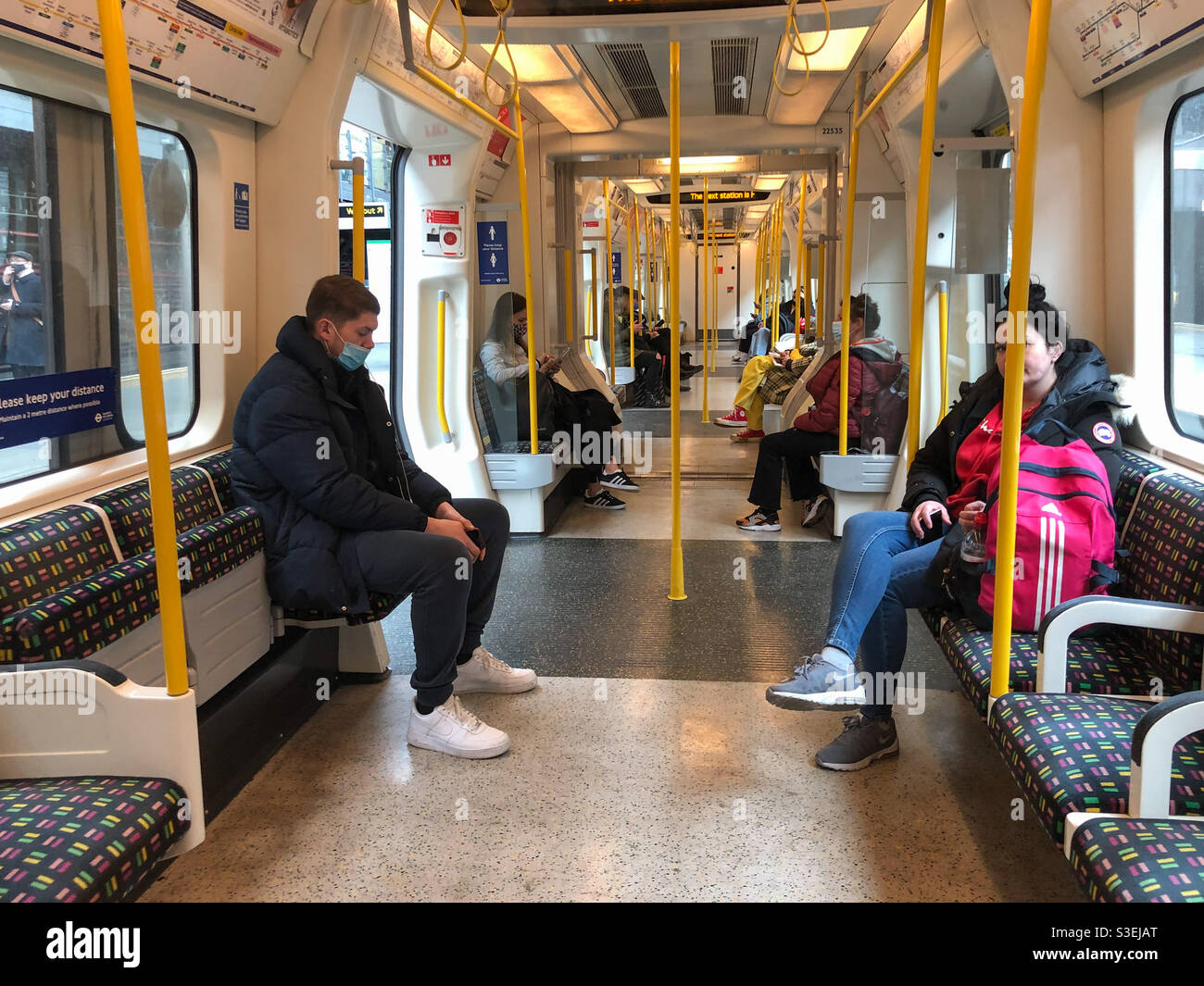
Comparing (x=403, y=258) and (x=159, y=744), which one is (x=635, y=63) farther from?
Result: (x=159, y=744)

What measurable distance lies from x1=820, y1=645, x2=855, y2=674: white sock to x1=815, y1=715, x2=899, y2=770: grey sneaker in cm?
30

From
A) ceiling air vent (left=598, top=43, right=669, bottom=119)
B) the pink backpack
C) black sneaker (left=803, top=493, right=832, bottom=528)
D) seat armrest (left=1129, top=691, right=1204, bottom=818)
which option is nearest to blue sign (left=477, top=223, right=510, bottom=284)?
ceiling air vent (left=598, top=43, right=669, bottom=119)

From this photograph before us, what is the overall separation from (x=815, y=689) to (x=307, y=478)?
5.59 ft

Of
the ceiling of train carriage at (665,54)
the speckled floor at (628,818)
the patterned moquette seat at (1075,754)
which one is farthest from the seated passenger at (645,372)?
the patterned moquette seat at (1075,754)

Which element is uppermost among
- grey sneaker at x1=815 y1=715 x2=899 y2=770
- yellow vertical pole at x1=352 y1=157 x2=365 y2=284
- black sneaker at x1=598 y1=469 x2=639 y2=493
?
yellow vertical pole at x1=352 y1=157 x2=365 y2=284

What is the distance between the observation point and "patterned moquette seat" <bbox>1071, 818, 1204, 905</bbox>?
172cm

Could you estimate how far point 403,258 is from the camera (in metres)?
6.58

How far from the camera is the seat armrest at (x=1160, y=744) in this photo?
1.92 m

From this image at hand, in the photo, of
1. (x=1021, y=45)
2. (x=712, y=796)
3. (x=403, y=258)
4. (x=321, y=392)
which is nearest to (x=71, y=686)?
(x=321, y=392)

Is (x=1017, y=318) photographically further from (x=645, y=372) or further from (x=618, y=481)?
(x=645, y=372)

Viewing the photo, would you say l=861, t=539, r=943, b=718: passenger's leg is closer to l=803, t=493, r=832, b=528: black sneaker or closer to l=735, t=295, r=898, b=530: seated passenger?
l=735, t=295, r=898, b=530: seated passenger

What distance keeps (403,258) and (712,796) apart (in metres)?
4.48
